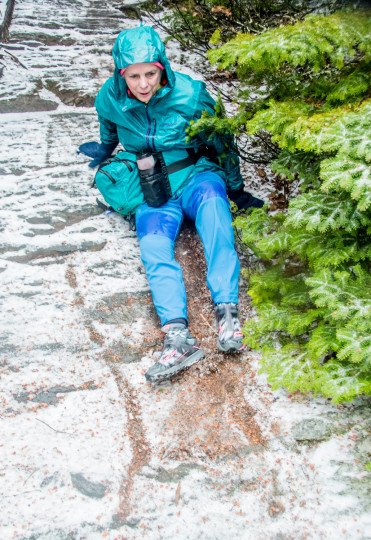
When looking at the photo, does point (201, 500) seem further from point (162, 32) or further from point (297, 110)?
point (162, 32)

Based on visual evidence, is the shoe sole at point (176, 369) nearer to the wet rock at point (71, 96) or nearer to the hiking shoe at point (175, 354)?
the hiking shoe at point (175, 354)

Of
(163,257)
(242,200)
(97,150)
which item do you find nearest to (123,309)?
(163,257)

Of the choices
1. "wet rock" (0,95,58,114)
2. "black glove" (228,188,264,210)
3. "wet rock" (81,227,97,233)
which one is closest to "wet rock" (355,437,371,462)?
"black glove" (228,188,264,210)

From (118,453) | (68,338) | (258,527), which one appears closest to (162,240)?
(68,338)

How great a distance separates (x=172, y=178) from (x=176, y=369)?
1817 mm

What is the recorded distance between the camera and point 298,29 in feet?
7.74

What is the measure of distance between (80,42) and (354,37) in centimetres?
690

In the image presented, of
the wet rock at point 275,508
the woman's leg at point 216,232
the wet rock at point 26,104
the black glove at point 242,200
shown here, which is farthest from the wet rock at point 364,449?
the wet rock at point 26,104

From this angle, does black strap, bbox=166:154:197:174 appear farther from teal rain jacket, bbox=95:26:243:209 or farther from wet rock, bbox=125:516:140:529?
wet rock, bbox=125:516:140:529

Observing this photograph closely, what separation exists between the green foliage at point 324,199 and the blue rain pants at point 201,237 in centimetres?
46

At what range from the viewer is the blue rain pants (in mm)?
3242

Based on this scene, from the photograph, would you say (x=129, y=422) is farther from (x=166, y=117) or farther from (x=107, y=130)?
(x=107, y=130)

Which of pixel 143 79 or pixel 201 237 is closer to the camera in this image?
pixel 143 79

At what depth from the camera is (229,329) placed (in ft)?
10.2
